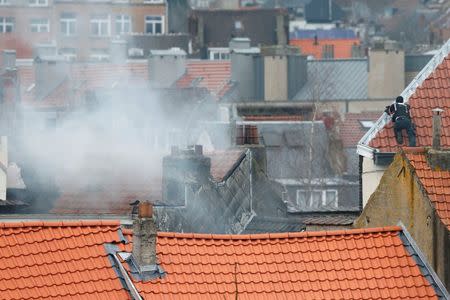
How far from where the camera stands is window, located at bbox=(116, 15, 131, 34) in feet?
391

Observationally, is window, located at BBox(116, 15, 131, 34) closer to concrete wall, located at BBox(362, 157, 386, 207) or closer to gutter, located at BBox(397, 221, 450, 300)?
concrete wall, located at BBox(362, 157, 386, 207)

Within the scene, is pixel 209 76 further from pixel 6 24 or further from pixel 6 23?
pixel 6 24

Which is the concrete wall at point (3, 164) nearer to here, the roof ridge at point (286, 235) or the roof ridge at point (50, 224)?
the roof ridge at point (286, 235)

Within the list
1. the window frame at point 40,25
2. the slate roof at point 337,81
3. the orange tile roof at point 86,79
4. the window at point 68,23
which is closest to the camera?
the orange tile roof at point 86,79

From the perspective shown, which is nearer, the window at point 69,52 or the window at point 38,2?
the window at point 69,52

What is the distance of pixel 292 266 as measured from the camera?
35312 mm

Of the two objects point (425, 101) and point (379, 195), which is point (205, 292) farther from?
point (425, 101)

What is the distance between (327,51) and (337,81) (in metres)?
25.8

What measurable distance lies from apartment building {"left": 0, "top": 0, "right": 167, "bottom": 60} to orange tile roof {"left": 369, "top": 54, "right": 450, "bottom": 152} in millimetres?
65034

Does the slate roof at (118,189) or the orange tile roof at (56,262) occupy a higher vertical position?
the orange tile roof at (56,262)

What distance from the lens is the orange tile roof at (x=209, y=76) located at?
96.9m

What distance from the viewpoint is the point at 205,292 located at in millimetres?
34344

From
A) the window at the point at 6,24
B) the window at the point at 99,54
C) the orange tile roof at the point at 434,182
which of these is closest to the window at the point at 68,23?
the window at the point at 99,54

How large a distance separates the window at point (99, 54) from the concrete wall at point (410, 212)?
7028cm
